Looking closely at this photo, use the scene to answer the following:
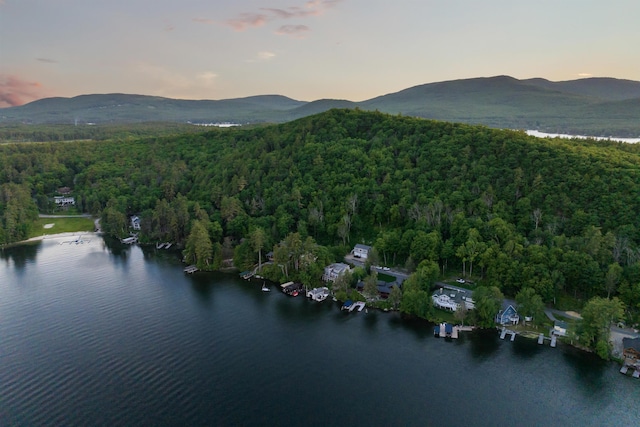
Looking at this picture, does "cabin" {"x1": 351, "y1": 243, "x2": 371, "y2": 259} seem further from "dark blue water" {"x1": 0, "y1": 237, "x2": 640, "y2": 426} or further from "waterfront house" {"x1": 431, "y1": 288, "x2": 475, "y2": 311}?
"waterfront house" {"x1": 431, "y1": 288, "x2": 475, "y2": 311}

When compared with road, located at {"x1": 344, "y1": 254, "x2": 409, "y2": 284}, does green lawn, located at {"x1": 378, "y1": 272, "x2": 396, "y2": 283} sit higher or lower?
lower

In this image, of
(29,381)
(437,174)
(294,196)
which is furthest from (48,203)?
(437,174)

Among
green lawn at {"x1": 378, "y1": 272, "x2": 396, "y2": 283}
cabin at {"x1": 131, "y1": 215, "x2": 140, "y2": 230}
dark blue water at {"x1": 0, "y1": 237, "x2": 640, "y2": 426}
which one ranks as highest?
cabin at {"x1": 131, "y1": 215, "x2": 140, "y2": 230}

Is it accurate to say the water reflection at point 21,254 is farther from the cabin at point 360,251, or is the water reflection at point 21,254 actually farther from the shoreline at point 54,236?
the cabin at point 360,251

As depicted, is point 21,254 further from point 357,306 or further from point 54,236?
point 357,306

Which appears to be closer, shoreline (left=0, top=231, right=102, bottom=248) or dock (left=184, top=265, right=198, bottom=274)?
dock (left=184, top=265, right=198, bottom=274)

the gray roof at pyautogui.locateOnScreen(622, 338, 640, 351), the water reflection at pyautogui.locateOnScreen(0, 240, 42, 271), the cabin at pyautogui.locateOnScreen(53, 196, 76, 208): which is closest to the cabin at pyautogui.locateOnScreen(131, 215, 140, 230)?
the water reflection at pyautogui.locateOnScreen(0, 240, 42, 271)
